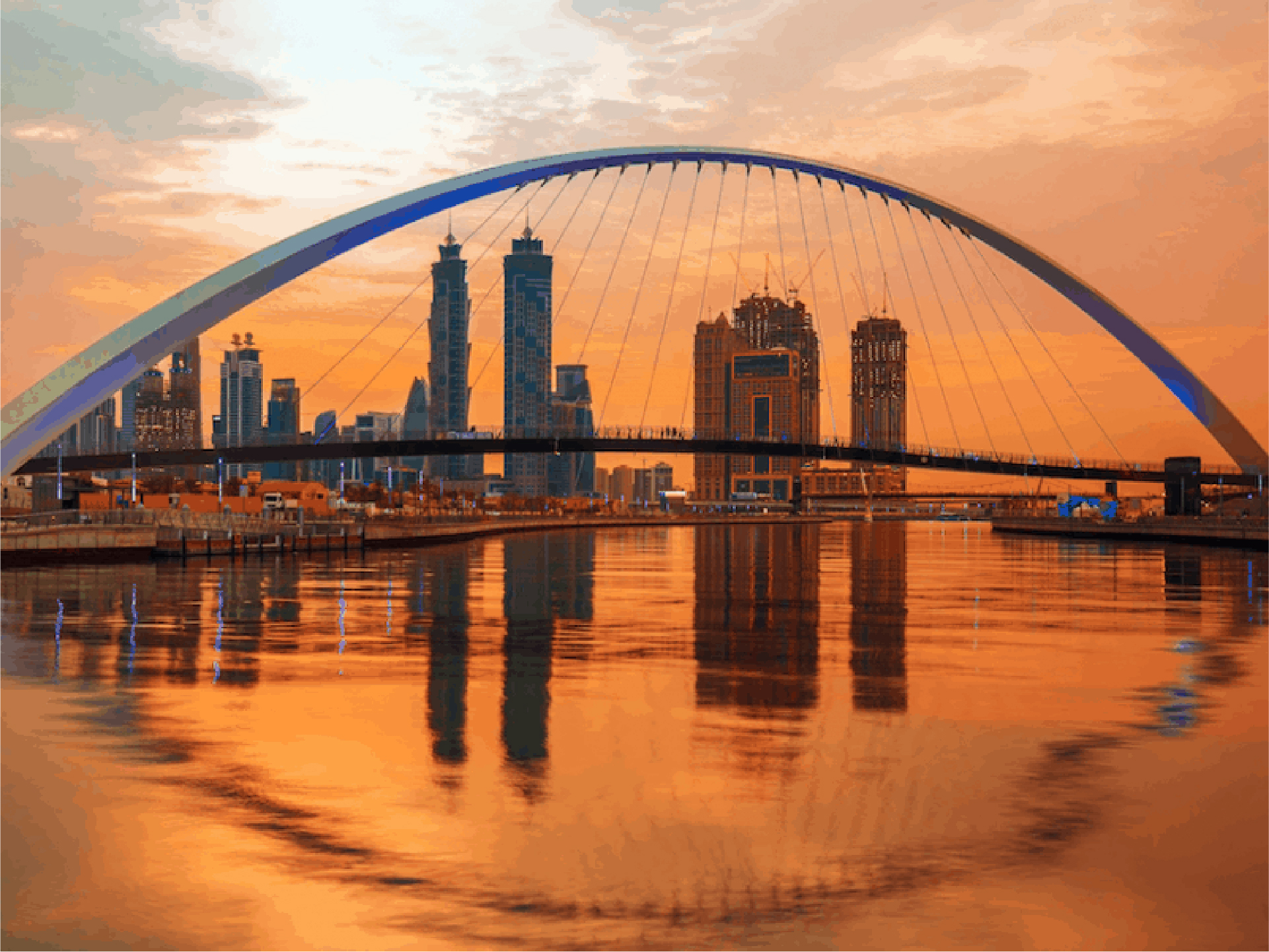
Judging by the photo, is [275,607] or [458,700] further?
[275,607]

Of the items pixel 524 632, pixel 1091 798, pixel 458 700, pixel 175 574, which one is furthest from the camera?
pixel 175 574

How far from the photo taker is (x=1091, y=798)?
11.3 metres

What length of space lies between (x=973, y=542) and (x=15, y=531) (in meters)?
74.1

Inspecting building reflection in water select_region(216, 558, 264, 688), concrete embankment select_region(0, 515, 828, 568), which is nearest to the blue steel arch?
building reflection in water select_region(216, 558, 264, 688)

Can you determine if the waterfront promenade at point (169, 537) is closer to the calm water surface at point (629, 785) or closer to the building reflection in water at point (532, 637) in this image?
the building reflection in water at point (532, 637)

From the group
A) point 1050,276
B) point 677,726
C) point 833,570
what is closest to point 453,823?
point 677,726

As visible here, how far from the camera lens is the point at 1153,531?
303 ft

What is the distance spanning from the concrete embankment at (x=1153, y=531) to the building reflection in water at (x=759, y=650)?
3832 cm

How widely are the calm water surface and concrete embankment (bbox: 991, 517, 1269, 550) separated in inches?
2217

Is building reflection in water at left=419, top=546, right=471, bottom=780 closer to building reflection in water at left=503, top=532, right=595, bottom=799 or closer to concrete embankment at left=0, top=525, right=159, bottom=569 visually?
building reflection in water at left=503, top=532, right=595, bottom=799

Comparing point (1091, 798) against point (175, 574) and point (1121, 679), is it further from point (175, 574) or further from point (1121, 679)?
point (175, 574)

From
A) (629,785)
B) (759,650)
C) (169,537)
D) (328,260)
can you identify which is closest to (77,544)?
(169,537)

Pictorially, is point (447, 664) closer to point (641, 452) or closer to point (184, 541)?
point (184, 541)

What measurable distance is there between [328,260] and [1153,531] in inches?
2711
